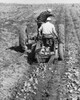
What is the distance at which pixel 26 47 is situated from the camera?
11406 mm

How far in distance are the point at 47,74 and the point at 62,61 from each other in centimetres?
176

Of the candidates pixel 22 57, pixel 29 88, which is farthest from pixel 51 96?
pixel 22 57

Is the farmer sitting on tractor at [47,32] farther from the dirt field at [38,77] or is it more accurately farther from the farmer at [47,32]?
the dirt field at [38,77]

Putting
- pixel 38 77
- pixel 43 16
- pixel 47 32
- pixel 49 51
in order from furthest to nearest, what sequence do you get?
pixel 43 16 → pixel 49 51 → pixel 47 32 → pixel 38 77

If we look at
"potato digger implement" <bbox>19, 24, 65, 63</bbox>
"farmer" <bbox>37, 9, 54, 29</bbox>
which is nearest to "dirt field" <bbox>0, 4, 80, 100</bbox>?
"potato digger implement" <bbox>19, 24, 65, 63</bbox>

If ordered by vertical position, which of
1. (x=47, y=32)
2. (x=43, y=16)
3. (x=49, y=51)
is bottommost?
(x=49, y=51)

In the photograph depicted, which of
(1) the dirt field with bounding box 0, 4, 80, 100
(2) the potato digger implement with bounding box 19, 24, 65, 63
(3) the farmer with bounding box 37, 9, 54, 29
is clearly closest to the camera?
(1) the dirt field with bounding box 0, 4, 80, 100

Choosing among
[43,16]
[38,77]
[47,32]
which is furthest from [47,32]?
[38,77]

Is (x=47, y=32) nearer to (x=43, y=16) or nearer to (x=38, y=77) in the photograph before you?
(x=43, y=16)

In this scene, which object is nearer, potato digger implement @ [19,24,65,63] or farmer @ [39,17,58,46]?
potato digger implement @ [19,24,65,63]

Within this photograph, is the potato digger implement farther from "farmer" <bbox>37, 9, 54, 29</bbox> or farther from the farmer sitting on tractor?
"farmer" <bbox>37, 9, 54, 29</bbox>

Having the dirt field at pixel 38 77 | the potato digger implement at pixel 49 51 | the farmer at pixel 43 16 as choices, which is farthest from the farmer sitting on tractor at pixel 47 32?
the dirt field at pixel 38 77

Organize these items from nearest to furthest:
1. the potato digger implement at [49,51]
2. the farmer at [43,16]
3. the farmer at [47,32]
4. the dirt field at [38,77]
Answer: the dirt field at [38,77]
the potato digger implement at [49,51]
the farmer at [47,32]
the farmer at [43,16]

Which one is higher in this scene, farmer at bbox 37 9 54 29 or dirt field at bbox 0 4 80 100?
farmer at bbox 37 9 54 29
